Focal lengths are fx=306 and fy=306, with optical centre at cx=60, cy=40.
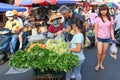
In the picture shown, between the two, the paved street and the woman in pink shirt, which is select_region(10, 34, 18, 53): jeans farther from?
the woman in pink shirt

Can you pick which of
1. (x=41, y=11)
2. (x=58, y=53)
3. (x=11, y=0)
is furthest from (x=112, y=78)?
(x=11, y=0)

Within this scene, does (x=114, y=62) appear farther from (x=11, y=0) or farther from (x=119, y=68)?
(x=11, y=0)

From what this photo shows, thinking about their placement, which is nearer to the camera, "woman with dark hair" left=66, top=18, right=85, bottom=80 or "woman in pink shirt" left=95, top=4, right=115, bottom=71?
"woman with dark hair" left=66, top=18, right=85, bottom=80

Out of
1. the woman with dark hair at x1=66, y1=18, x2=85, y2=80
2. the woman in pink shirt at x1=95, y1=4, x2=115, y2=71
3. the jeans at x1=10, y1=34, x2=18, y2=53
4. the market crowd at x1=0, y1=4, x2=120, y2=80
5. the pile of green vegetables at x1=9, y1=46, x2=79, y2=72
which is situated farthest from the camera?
the jeans at x1=10, y1=34, x2=18, y2=53

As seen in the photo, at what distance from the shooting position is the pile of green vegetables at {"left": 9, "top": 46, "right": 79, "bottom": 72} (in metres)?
4.63

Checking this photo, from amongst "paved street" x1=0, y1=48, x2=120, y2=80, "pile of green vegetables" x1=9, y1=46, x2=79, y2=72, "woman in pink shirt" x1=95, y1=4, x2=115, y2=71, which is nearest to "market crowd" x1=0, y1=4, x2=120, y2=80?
"woman in pink shirt" x1=95, y1=4, x2=115, y2=71

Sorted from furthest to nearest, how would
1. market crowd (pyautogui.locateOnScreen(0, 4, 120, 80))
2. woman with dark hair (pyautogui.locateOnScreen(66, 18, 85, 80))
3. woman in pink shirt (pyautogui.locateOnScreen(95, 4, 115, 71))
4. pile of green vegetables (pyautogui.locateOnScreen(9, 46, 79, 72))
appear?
woman in pink shirt (pyautogui.locateOnScreen(95, 4, 115, 71))
market crowd (pyautogui.locateOnScreen(0, 4, 120, 80))
woman with dark hair (pyautogui.locateOnScreen(66, 18, 85, 80))
pile of green vegetables (pyautogui.locateOnScreen(9, 46, 79, 72))

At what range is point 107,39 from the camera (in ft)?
24.6

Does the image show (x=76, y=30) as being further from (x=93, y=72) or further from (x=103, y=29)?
(x=93, y=72)

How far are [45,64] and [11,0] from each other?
1560cm

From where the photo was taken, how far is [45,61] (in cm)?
468

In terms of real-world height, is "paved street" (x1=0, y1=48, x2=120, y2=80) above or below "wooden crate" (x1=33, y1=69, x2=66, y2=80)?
below

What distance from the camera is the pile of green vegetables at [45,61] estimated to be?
4.63 metres

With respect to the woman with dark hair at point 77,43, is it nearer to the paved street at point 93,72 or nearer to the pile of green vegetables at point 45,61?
the pile of green vegetables at point 45,61
